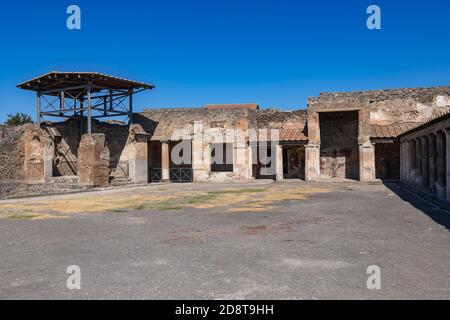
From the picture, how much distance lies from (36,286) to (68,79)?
19.1 meters

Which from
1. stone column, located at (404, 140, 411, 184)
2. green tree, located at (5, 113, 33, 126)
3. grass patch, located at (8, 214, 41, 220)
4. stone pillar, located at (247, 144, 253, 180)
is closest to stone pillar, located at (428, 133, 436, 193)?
stone column, located at (404, 140, 411, 184)

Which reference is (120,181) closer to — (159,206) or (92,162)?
(92,162)

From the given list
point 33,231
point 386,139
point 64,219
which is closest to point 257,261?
point 33,231

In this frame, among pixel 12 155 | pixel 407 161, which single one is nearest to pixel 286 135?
pixel 407 161

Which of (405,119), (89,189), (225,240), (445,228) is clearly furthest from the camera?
(405,119)

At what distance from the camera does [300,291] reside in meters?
3.87

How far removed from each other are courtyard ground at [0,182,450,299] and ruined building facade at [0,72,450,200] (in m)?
11.4

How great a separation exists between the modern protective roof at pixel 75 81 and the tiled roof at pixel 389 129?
13.4 meters

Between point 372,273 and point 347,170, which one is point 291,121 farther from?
point 372,273

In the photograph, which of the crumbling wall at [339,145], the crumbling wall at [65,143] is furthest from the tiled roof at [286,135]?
the crumbling wall at [65,143]

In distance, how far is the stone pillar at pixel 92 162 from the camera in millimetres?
18672

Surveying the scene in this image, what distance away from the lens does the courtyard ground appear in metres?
3.97

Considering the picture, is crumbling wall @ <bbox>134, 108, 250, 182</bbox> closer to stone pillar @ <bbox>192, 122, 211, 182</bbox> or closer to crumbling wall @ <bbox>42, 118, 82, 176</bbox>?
stone pillar @ <bbox>192, 122, 211, 182</bbox>

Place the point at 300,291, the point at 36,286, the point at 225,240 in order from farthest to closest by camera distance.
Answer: the point at 225,240, the point at 36,286, the point at 300,291
